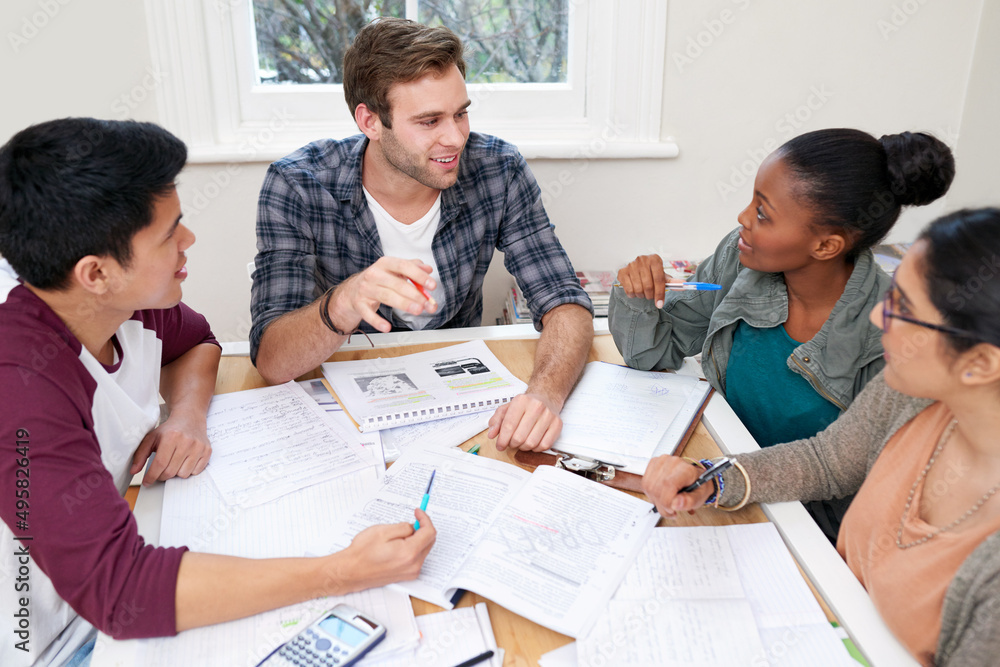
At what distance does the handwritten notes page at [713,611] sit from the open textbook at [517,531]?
29 millimetres

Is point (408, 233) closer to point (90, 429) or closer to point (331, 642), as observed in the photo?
point (90, 429)

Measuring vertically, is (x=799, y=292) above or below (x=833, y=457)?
above

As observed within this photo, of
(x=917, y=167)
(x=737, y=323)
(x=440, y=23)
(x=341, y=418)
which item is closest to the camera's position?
(x=917, y=167)

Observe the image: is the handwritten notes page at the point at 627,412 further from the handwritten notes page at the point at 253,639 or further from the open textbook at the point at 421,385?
the handwritten notes page at the point at 253,639

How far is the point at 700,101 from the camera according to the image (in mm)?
2303

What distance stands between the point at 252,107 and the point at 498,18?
826 mm

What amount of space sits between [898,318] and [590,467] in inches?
18.2

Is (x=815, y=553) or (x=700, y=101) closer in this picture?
(x=815, y=553)

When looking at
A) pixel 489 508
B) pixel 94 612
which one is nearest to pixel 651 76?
pixel 489 508

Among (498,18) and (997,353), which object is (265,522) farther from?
(498,18)

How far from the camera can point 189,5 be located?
2094 mm

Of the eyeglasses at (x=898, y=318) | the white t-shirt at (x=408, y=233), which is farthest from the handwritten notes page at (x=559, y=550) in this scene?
the white t-shirt at (x=408, y=233)

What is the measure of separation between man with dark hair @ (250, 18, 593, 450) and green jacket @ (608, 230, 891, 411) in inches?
5.1

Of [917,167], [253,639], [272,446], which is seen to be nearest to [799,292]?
[917,167]
